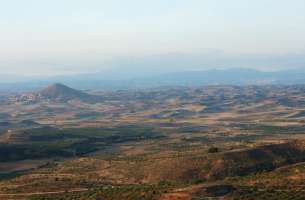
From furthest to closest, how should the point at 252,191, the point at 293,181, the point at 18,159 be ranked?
1. the point at 18,159
2. the point at 293,181
3. the point at 252,191

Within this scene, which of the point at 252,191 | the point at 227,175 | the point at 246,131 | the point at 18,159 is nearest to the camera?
the point at 252,191

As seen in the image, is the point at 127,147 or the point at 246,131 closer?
the point at 127,147

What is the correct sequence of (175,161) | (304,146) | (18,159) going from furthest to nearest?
(18,159), (304,146), (175,161)

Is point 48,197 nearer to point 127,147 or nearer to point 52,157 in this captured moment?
point 52,157

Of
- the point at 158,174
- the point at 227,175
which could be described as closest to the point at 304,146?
the point at 227,175

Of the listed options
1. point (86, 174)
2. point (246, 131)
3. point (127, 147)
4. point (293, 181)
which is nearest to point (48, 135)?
point (127, 147)

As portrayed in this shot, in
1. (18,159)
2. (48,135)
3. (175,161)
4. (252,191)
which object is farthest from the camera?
(48,135)

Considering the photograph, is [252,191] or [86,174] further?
[86,174]

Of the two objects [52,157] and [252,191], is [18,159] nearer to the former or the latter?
[52,157]

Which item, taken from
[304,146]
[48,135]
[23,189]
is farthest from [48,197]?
[48,135]
